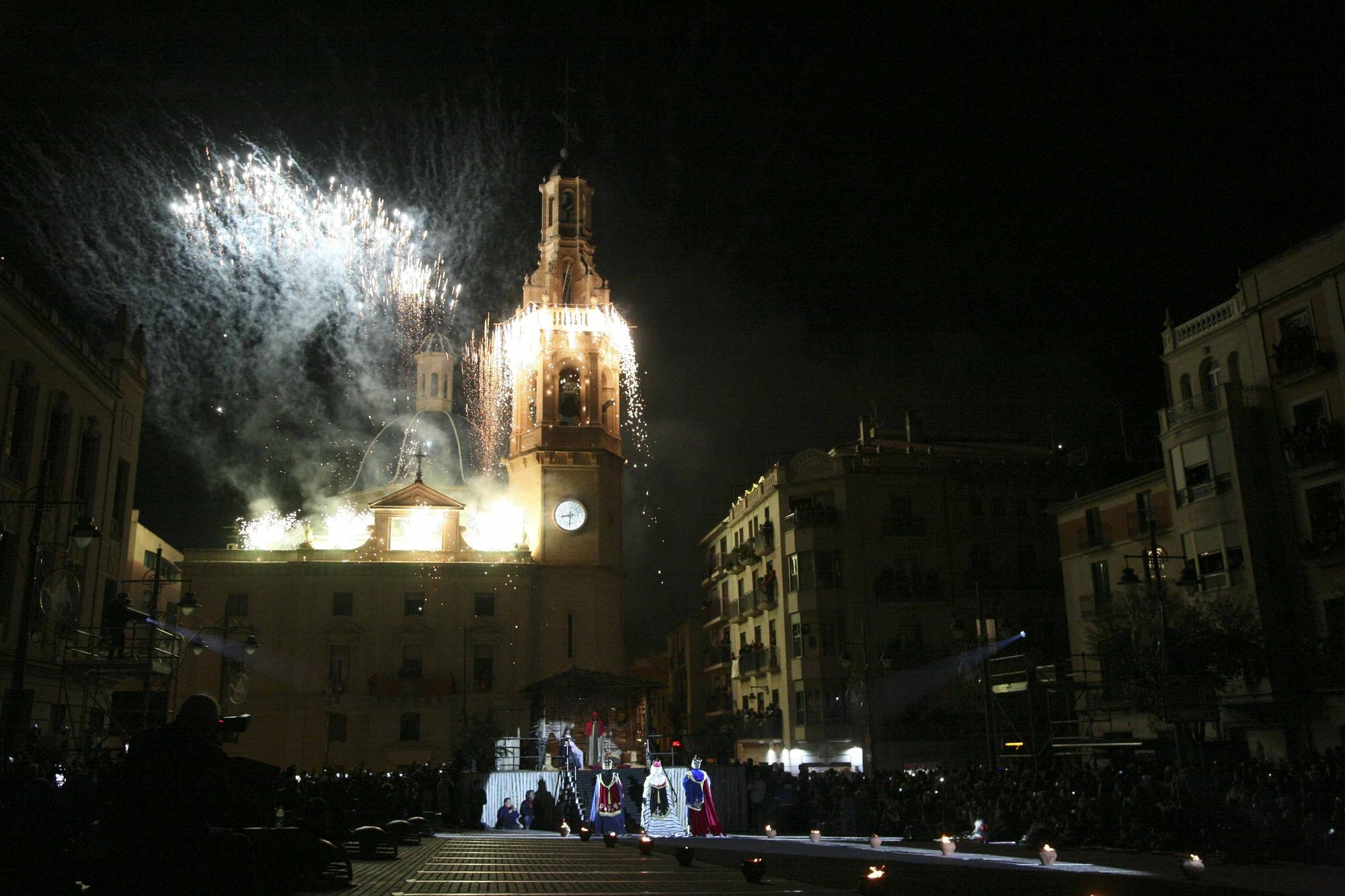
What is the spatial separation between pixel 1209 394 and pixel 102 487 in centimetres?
3073

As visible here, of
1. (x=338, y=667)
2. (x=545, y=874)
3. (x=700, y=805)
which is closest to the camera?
(x=545, y=874)

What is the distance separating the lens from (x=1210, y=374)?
107 ft

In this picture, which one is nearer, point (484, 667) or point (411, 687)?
point (411, 687)

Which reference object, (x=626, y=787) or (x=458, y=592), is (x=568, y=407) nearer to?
(x=458, y=592)

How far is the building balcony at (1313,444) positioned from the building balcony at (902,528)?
59.2 feet

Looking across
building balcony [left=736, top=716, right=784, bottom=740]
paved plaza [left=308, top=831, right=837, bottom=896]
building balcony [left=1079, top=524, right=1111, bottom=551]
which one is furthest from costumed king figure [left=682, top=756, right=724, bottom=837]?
building balcony [left=736, top=716, right=784, bottom=740]

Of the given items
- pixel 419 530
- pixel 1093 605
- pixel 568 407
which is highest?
pixel 568 407

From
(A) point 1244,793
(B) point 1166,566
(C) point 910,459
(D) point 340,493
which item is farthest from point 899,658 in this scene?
(D) point 340,493

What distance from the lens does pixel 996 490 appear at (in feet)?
155

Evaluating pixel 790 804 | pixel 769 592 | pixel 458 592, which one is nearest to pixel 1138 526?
pixel 790 804

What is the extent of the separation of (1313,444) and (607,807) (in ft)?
65.0

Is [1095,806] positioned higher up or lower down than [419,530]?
lower down

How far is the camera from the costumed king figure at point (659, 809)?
26156 mm

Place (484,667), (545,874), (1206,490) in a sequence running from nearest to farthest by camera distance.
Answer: (545,874) < (1206,490) < (484,667)
